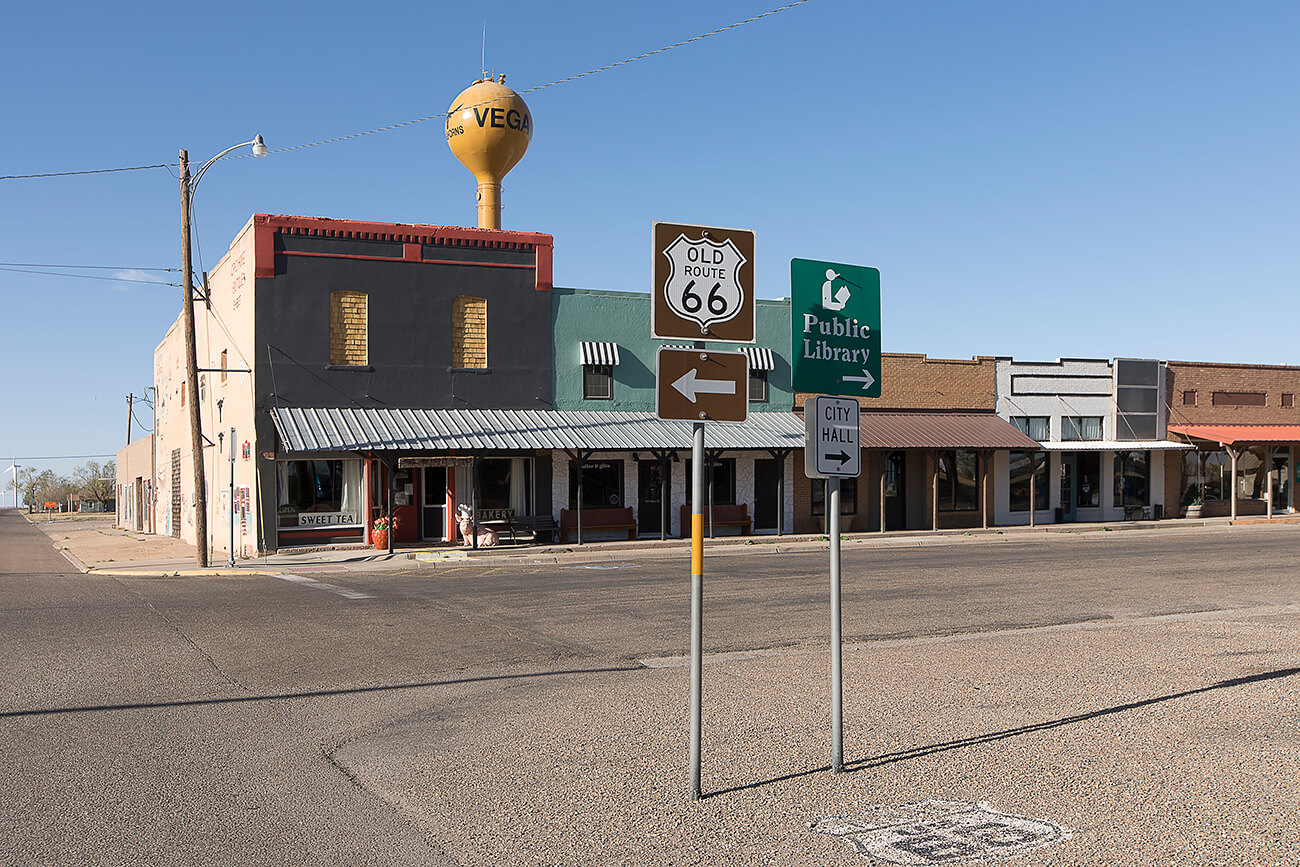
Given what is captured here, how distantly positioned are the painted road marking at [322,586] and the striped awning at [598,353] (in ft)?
34.1

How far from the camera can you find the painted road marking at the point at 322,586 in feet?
53.9

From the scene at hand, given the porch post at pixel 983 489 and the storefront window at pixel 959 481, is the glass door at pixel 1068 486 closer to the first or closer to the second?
the porch post at pixel 983 489

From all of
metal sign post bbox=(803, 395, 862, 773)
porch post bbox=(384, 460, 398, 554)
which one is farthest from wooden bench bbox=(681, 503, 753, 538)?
metal sign post bbox=(803, 395, 862, 773)

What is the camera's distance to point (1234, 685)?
28.1 ft

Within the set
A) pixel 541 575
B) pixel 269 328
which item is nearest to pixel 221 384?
pixel 269 328

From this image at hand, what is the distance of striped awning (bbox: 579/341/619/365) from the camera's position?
28984 millimetres

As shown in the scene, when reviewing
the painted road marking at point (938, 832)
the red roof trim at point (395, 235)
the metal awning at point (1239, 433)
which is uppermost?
the red roof trim at point (395, 235)

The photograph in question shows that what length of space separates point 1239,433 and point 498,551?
26.1 meters

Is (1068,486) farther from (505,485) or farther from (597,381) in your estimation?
(505,485)

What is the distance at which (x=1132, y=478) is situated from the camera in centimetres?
3725

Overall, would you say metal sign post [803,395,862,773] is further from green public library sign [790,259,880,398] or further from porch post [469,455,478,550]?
porch post [469,455,478,550]

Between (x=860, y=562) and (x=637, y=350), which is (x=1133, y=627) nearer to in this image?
(x=860, y=562)

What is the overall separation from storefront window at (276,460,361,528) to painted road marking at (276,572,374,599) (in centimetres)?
464

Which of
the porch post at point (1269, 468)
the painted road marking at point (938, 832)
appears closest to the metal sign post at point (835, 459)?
the painted road marking at point (938, 832)
